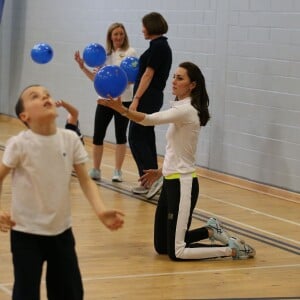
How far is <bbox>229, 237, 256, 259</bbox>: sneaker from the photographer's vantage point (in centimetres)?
578

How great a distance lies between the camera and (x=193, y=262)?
224 inches

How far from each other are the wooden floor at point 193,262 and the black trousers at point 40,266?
3.92 feet

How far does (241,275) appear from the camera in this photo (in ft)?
17.7

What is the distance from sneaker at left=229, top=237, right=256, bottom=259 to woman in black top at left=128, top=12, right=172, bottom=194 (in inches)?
84.1

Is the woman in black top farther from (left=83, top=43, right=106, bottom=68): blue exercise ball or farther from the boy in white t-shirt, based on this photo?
the boy in white t-shirt

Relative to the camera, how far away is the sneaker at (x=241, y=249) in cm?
578

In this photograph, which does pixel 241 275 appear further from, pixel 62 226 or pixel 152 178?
pixel 62 226

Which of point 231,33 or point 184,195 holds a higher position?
point 231,33

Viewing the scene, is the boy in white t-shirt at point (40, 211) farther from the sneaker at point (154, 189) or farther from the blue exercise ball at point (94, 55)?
the blue exercise ball at point (94, 55)

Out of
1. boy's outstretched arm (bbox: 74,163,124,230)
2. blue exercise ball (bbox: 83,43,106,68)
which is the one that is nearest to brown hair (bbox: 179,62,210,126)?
boy's outstretched arm (bbox: 74,163,124,230)

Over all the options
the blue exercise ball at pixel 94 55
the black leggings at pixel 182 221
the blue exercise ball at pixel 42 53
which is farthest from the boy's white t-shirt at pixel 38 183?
the blue exercise ball at pixel 42 53

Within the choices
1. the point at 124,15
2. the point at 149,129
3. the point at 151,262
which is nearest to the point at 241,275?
the point at 151,262

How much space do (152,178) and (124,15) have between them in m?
5.22

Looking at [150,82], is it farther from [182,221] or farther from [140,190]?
[182,221]
